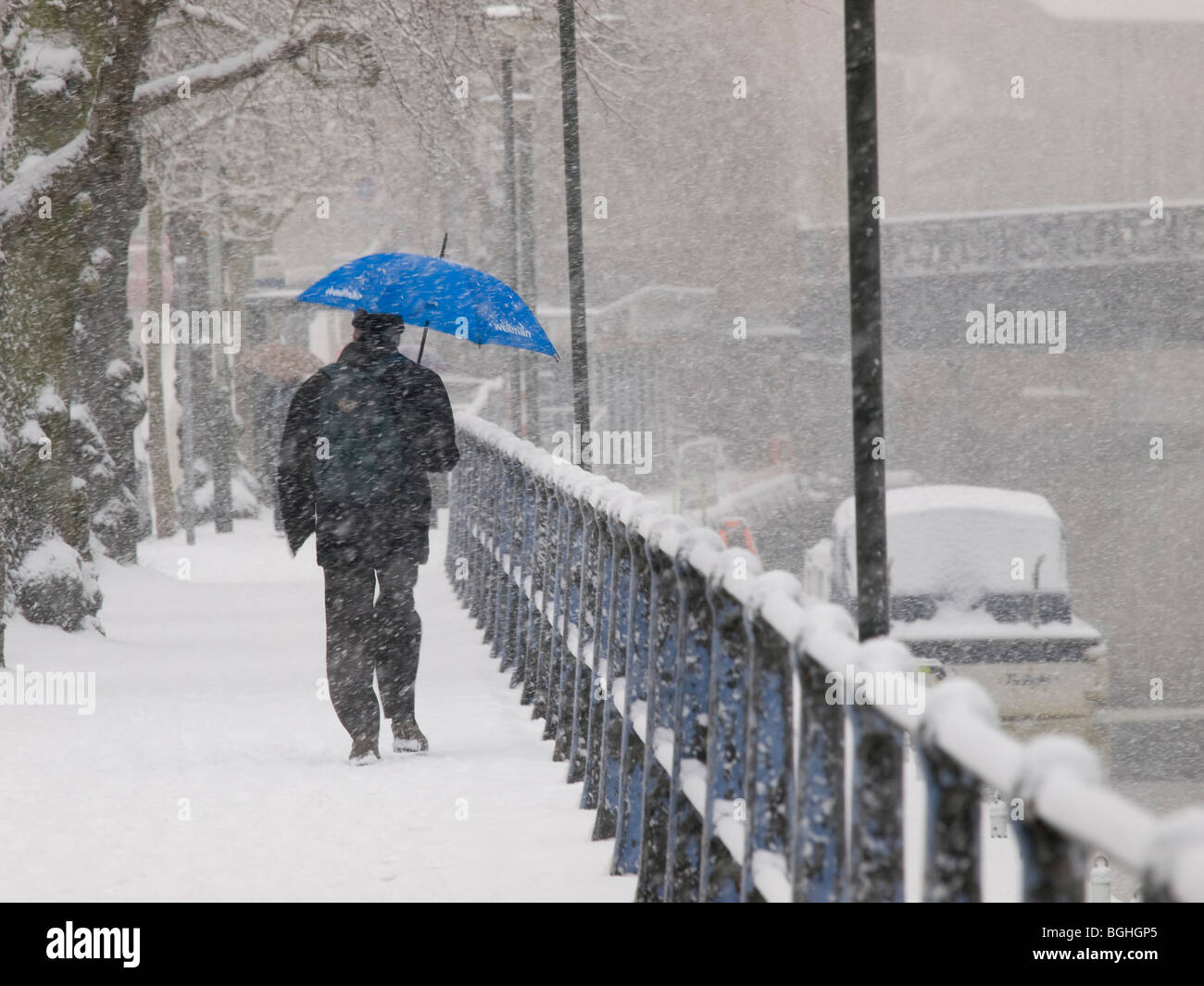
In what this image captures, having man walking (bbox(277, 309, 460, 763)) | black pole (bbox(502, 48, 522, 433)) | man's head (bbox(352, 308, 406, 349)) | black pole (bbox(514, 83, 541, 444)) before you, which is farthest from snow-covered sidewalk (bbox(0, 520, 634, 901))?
black pole (bbox(502, 48, 522, 433))

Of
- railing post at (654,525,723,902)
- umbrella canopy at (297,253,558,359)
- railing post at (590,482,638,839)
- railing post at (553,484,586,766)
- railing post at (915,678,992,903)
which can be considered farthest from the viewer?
umbrella canopy at (297,253,558,359)

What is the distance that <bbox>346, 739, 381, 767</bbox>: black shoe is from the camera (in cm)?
714

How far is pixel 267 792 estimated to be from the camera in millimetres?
6656

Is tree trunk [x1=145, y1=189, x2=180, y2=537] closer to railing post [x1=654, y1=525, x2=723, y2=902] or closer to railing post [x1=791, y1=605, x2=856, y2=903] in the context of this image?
railing post [x1=654, y1=525, x2=723, y2=902]

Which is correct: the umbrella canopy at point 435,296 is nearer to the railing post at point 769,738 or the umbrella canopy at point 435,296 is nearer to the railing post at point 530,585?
the railing post at point 530,585

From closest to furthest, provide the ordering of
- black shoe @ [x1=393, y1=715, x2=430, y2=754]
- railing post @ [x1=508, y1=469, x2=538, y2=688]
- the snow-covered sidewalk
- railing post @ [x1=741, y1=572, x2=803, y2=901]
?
railing post @ [x1=741, y1=572, x2=803, y2=901] < the snow-covered sidewalk < black shoe @ [x1=393, y1=715, x2=430, y2=754] < railing post @ [x1=508, y1=469, x2=538, y2=688]

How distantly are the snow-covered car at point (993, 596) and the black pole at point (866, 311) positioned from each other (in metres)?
14.0

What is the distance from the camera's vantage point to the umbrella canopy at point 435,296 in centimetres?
770

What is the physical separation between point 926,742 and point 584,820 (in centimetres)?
400

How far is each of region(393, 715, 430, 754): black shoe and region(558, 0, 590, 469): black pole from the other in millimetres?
2834
